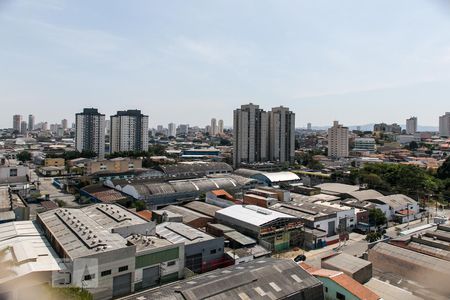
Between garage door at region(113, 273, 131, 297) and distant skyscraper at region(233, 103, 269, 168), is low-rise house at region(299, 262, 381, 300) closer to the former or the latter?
garage door at region(113, 273, 131, 297)

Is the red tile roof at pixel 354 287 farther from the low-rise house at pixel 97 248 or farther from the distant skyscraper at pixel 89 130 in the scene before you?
the distant skyscraper at pixel 89 130

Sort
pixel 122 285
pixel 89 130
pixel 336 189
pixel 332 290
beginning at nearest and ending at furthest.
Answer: pixel 332 290 < pixel 122 285 < pixel 336 189 < pixel 89 130

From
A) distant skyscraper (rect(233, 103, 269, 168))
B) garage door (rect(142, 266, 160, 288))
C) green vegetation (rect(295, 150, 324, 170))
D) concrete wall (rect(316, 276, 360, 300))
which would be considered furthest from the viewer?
distant skyscraper (rect(233, 103, 269, 168))

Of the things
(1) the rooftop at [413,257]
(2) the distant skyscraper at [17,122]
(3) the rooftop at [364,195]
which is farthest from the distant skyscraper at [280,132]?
(2) the distant skyscraper at [17,122]

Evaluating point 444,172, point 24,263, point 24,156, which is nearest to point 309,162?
point 444,172

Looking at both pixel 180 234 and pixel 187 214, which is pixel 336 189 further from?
pixel 180 234

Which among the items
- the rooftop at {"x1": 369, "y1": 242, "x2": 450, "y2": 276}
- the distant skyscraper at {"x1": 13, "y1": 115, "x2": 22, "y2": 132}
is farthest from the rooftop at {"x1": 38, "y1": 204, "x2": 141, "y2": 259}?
the distant skyscraper at {"x1": 13, "y1": 115, "x2": 22, "y2": 132}

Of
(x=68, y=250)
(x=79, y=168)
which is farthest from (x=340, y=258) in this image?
(x=79, y=168)
